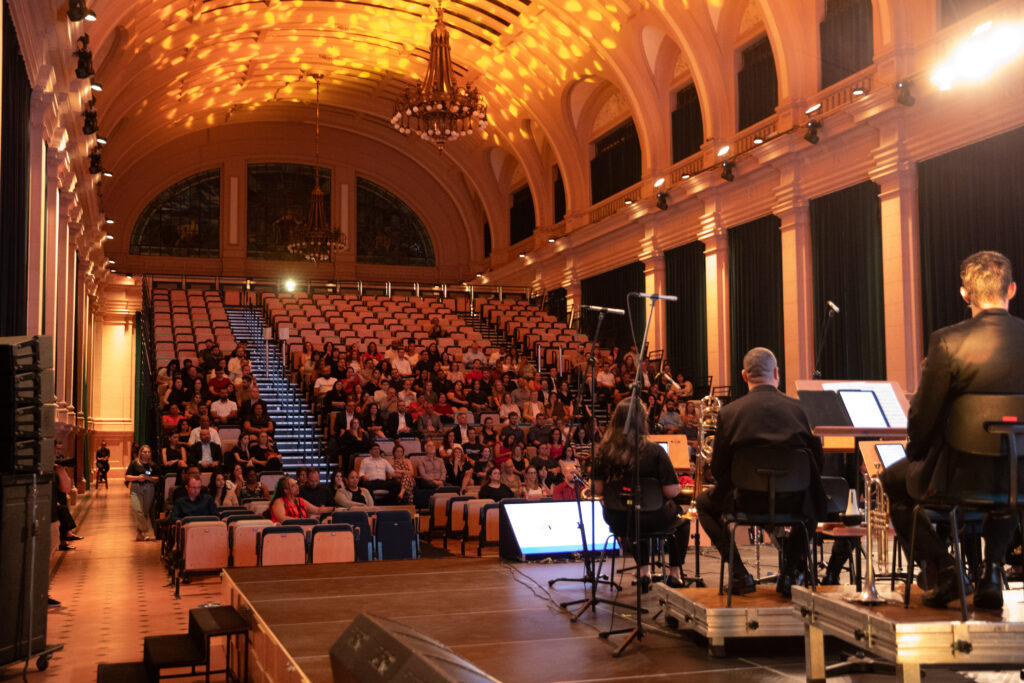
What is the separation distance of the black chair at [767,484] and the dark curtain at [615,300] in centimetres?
1601

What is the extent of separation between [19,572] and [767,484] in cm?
418

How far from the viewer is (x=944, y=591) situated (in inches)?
137

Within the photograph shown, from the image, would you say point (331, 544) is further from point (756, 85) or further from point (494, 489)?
point (756, 85)

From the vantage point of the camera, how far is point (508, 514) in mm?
7320

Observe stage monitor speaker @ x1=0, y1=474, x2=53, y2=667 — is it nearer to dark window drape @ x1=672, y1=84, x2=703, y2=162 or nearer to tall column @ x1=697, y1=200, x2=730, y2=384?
tall column @ x1=697, y1=200, x2=730, y2=384

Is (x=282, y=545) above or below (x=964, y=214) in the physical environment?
below

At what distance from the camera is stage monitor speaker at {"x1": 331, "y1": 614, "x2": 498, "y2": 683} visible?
1.99 m

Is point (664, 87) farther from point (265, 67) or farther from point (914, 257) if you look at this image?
point (265, 67)

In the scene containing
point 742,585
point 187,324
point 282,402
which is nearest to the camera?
point 742,585

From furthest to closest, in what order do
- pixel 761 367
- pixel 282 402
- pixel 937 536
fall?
pixel 282 402 < pixel 761 367 < pixel 937 536

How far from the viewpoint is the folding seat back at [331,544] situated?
8391mm

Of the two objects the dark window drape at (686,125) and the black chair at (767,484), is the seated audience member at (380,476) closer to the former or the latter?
the black chair at (767,484)

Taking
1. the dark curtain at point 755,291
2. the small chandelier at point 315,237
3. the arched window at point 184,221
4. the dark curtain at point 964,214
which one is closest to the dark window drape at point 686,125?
the dark curtain at point 755,291

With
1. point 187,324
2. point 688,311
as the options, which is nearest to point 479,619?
point 688,311
